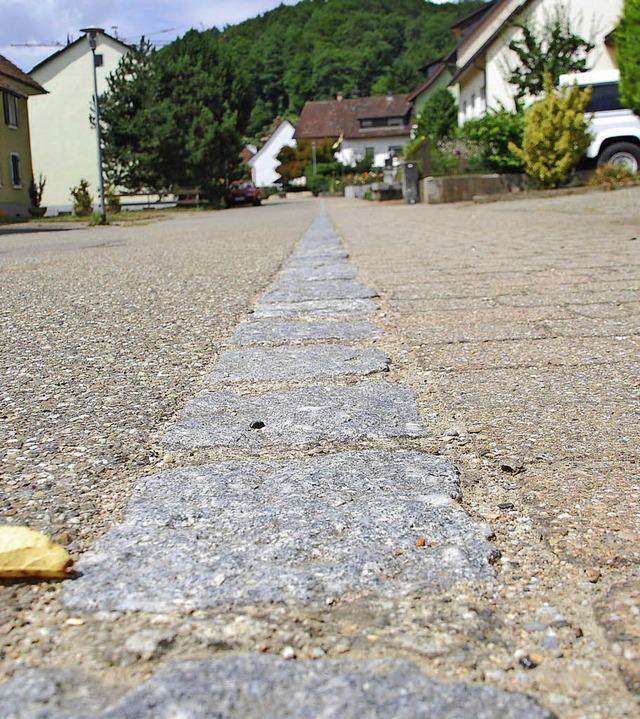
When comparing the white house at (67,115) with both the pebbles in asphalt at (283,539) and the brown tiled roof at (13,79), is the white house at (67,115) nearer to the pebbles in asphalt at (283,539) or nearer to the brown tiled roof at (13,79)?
the brown tiled roof at (13,79)

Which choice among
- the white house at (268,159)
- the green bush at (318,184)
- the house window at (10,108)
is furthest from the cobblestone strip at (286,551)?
the white house at (268,159)

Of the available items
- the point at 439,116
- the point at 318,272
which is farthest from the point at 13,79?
the point at 318,272

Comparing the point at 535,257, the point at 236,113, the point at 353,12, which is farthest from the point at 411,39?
the point at 535,257

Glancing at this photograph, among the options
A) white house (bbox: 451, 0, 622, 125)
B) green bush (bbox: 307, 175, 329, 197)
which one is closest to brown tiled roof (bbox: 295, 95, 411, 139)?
green bush (bbox: 307, 175, 329, 197)

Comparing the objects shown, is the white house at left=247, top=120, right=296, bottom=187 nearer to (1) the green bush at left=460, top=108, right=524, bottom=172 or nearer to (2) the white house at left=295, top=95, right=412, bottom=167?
(2) the white house at left=295, top=95, right=412, bottom=167

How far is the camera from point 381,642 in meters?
1.08

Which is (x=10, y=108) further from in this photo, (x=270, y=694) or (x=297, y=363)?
(x=270, y=694)

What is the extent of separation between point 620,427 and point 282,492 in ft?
2.95

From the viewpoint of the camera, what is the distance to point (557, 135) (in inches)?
669

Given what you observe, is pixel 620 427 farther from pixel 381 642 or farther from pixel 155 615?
pixel 155 615

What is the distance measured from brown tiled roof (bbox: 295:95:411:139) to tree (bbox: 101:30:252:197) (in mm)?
44663

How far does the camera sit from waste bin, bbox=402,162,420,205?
23.6m

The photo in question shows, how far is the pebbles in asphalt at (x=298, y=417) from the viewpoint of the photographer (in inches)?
78.9

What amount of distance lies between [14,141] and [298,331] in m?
31.3
